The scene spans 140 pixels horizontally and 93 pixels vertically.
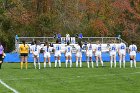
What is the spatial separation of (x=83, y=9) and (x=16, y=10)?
33.6 feet

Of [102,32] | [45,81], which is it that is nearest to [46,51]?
[45,81]

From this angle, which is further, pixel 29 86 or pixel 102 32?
pixel 102 32

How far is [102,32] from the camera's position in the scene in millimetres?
62812

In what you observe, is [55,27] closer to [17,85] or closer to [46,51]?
[46,51]

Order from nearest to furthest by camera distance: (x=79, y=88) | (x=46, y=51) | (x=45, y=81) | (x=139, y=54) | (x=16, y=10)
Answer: (x=79, y=88) < (x=45, y=81) < (x=46, y=51) < (x=139, y=54) < (x=16, y=10)

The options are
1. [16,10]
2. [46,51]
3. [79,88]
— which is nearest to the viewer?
[79,88]

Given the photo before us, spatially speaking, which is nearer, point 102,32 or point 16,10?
point 16,10

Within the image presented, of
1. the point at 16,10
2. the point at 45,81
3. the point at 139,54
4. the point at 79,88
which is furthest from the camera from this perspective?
the point at 16,10

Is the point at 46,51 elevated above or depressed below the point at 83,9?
below

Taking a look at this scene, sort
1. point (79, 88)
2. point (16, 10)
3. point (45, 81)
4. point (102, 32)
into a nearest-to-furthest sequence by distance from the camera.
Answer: point (79, 88) → point (45, 81) → point (16, 10) → point (102, 32)

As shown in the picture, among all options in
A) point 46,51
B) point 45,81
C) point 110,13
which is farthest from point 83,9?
point 45,81

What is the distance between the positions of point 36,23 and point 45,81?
38715mm

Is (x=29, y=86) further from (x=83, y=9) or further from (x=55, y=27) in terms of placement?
(x=83, y=9)

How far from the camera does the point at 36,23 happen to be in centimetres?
5950
